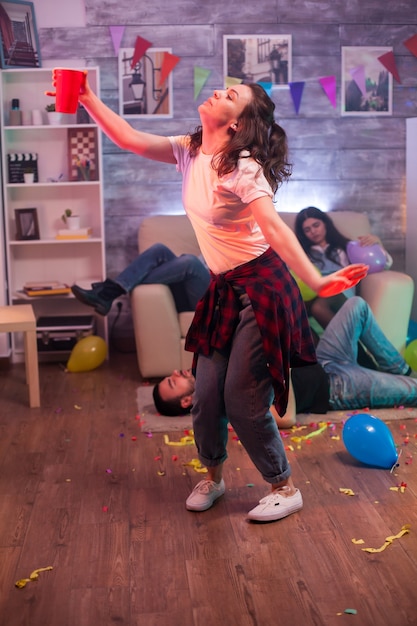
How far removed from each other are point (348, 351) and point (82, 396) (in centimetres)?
136

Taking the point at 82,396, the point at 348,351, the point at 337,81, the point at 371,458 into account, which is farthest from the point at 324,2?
the point at 371,458

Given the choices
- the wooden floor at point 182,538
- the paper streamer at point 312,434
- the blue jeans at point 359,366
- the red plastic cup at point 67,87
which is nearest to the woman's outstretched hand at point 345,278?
the wooden floor at point 182,538

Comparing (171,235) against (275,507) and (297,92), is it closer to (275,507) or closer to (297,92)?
(297,92)

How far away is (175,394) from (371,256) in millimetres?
1560

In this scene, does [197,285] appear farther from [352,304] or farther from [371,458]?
[371,458]

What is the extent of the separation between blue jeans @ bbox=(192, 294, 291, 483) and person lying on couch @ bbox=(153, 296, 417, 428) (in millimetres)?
1033

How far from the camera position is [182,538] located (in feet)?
8.42

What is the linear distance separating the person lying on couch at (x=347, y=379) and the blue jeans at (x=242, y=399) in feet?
3.39

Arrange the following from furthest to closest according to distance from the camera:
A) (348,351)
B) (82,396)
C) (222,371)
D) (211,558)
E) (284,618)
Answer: (82,396) → (348,351) → (222,371) → (211,558) → (284,618)

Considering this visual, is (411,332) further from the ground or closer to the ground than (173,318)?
closer to the ground

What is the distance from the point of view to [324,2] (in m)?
5.21

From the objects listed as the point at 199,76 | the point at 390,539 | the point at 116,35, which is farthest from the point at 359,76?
the point at 390,539

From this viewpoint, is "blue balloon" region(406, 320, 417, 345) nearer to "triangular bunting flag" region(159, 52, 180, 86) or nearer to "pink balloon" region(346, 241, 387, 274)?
"pink balloon" region(346, 241, 387, 274)

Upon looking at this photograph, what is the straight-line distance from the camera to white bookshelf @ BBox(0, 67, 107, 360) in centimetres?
507
